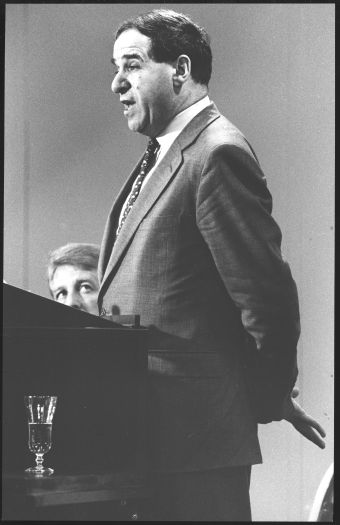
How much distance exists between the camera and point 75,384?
1916 mm

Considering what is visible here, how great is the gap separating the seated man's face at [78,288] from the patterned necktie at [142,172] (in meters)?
0.62

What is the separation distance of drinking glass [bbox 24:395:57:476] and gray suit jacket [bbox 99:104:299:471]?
0.28 metres

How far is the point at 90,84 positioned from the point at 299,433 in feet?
4.04

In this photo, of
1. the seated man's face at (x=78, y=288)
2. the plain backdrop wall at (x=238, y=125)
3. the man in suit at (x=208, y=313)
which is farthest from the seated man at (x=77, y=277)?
the man in suit at (x=208, y=313)

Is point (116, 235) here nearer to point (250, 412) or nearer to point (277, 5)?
point (250, 412)

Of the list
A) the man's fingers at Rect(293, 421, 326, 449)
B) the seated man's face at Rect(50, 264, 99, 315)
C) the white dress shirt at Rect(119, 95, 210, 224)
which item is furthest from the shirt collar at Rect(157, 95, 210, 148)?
the man's fingers at Rect(293, 421, 326, 449)

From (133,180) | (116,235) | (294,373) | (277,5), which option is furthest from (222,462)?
(277,5)

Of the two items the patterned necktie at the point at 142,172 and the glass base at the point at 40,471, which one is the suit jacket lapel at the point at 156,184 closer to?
the patterned necktie at the point at 142,172

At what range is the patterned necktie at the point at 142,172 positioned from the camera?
2.14 metres

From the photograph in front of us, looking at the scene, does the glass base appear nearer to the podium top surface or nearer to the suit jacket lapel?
the podium top surface

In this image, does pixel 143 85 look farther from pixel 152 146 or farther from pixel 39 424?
pixel 39 424

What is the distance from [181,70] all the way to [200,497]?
113 cm

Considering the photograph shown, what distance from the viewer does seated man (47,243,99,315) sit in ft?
8.67

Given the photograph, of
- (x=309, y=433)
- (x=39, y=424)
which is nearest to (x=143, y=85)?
(x=39, y=424)
